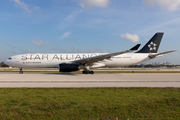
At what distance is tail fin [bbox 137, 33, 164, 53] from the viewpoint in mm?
24203

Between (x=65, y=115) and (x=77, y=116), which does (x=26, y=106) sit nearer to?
(x=65, y=115)

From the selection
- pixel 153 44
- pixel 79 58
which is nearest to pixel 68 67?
pixel 79 58

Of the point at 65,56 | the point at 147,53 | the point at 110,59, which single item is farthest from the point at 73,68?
the point at 147,53

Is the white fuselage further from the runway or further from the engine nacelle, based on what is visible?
the runway

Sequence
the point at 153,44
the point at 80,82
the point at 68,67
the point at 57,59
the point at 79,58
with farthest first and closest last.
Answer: the point at 153,44
the point at 79,58
the point at 57,59
the point at 68,67
the point at 80,82

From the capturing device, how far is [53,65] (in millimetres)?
23516

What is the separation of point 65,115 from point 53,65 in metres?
20.2

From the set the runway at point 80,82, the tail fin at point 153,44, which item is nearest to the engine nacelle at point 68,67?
the runway at point 80,82

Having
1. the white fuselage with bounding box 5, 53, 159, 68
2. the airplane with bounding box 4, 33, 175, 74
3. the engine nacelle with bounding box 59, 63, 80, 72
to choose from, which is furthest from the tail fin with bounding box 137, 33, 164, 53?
the engine nacelle with bounding box 59, 63, 80, 72

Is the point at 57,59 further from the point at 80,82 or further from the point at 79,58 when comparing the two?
the point at 80,82

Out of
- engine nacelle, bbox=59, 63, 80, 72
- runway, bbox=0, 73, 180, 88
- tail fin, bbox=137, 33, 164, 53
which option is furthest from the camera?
tail fin, bbox=137, 33, 164, 53

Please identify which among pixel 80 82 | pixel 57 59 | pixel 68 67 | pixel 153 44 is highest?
pixel 153 44

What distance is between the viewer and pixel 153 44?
79.5 ft

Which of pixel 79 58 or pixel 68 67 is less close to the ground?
pixel 79 58
